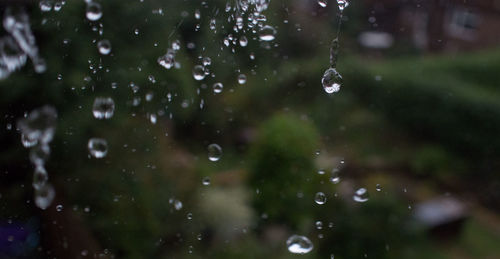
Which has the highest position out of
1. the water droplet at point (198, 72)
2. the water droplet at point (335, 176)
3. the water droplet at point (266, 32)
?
the water droplet at point (266, 32)

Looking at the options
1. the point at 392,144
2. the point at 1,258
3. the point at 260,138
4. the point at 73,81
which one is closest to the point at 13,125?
the point at 73,81

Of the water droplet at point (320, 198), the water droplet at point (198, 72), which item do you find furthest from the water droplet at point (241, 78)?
the water droplet at point (320, 198)

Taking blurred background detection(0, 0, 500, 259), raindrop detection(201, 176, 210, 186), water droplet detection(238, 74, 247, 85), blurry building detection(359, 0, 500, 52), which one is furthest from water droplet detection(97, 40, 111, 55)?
blurry building detection(359, 0, 500, 52)

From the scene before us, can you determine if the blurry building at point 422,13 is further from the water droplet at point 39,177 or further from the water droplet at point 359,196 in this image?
the water droplet at point 39,177

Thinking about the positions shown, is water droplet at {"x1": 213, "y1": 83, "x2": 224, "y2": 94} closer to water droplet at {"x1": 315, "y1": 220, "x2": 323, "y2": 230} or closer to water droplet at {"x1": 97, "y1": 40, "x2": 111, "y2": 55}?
water droplet at {"x1": 97, "y1": 40, "x2": 111, "y2": 55}

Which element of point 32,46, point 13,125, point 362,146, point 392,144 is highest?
point 32,46

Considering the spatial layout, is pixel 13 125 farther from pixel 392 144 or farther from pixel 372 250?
pixel 392 144
